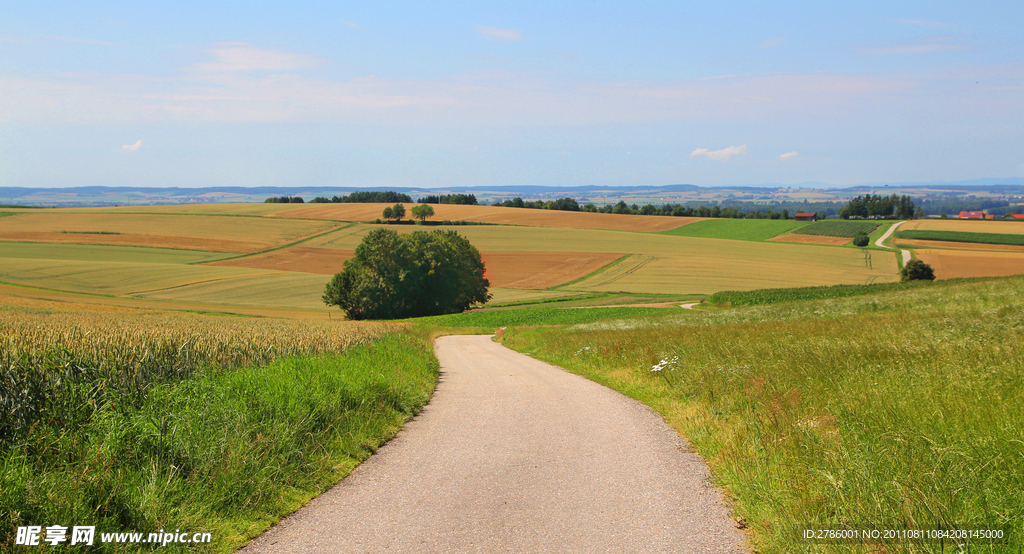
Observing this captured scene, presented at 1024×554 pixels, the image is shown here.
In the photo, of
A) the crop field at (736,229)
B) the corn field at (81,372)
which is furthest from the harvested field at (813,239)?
the corn field at (81,372)

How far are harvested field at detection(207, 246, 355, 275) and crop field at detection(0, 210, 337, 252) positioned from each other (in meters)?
6.77

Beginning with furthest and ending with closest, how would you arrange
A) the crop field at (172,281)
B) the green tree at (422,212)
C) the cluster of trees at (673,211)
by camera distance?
the cluster of trees at (673,211)
the green tree at (422,212)
the crop field at (172,281)

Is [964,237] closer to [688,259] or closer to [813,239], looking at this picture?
[813,239]

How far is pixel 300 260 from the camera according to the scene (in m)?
88.8

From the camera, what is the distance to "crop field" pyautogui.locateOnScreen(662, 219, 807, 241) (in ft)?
377

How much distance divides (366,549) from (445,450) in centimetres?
318

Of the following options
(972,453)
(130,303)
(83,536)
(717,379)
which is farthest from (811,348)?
(130,303)

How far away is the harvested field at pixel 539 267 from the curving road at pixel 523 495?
65478mm

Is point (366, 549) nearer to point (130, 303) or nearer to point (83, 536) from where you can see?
point (83, 536)

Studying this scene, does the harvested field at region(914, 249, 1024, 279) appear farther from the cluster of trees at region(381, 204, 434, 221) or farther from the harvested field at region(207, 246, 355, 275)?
the cluster of trees at region(381, 204, 434, 221)

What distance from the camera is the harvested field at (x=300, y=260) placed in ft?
275

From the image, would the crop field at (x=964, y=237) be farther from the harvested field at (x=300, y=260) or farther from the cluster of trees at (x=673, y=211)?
the harvested field at (x=300, y=260)

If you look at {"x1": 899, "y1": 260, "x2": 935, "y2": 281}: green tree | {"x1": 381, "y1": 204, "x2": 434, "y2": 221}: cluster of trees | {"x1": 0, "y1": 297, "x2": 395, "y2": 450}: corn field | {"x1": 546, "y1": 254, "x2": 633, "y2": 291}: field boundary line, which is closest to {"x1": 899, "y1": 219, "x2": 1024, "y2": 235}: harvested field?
{"x1": 899, "y1": 260, "x2": 935, "y2": 281}: green tree

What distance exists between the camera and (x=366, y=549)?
5.03 meters
